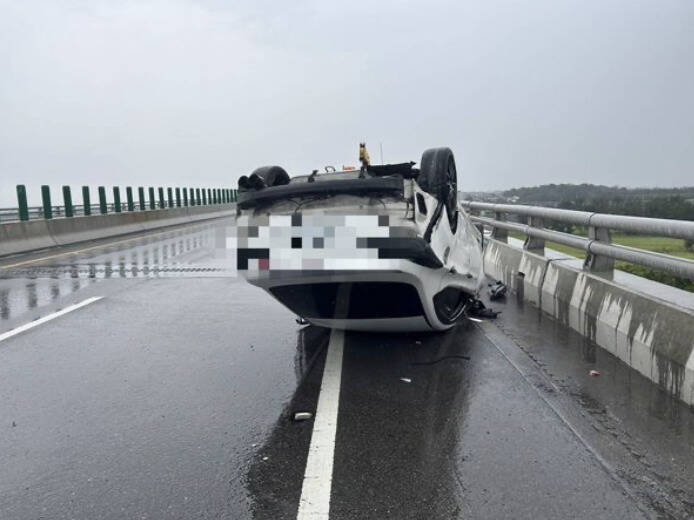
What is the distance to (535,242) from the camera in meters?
8.42

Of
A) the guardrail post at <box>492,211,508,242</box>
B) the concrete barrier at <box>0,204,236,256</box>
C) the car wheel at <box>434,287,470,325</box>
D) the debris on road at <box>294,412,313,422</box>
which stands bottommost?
the concrete barrier at <box>0,204,236,256</box>

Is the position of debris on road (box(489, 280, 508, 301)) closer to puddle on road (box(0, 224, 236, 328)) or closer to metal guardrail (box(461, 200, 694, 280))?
metal guardrail (box(461, 200, 694, 280))

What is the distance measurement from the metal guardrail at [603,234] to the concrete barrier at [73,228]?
13516 millimetres

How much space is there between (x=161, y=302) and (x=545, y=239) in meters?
5.38

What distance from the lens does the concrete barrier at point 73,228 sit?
16.2 meters

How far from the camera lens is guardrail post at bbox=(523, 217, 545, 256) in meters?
8.21

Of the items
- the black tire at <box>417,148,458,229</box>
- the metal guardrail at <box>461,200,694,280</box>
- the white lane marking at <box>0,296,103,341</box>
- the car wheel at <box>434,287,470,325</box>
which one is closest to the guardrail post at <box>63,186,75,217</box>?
the white lane marking at <box>0,296,103,341</box>

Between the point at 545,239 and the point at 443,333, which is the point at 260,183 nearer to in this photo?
the point at 443,333

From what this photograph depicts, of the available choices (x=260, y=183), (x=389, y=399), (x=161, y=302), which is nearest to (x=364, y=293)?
(x=389, y=399)

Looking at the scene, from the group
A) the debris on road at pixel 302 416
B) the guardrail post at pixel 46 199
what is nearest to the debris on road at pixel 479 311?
the debris on road at pixel 302 416

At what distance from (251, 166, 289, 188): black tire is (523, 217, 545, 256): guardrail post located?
379 centimetres

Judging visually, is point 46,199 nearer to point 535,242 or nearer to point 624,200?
point 535,242

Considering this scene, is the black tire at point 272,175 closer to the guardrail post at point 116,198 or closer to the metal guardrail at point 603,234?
the metal guardrail at point 603,234

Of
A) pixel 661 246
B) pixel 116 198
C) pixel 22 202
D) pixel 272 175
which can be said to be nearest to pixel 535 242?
pixel 661 246
